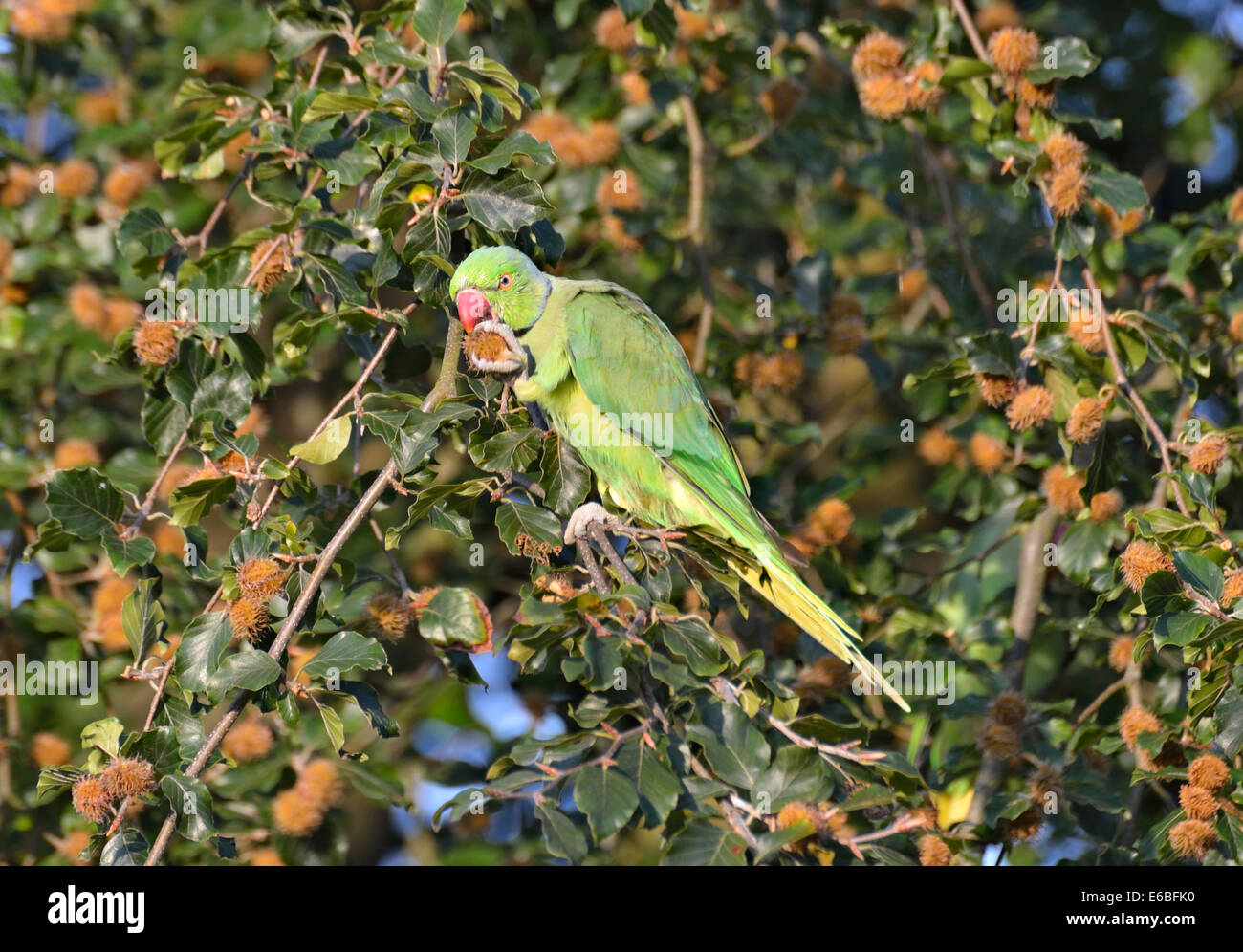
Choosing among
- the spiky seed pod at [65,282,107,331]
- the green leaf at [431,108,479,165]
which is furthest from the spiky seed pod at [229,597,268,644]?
the spiky seed pod at [65,282,107,331]

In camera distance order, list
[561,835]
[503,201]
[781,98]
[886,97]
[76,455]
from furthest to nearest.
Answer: [781,98] < [76,455] < [886,97] < [503,201] < [561,835]

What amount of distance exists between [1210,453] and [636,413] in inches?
57.6

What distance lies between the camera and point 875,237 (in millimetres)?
4816

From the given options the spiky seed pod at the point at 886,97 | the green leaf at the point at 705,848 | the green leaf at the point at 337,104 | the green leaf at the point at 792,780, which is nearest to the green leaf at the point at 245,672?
the green leaf at the point at 705,848

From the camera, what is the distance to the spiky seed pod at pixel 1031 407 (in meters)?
2.93

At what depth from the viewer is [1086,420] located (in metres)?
2.83

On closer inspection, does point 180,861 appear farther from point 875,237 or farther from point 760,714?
point 875,237

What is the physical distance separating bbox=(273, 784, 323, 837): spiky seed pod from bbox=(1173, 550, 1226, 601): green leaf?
2.36 metres

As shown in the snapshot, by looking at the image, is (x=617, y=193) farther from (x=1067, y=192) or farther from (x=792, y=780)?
(x=792, y=780)

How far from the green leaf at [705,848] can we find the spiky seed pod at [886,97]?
2.17 meters

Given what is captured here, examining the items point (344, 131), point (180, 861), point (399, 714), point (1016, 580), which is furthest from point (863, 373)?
point (180, 861)

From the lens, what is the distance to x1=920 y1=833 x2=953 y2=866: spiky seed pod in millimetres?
2627

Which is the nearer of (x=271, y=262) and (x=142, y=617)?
(x=142, y=617)

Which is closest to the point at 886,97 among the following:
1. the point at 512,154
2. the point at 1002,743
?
the point at 512,154
